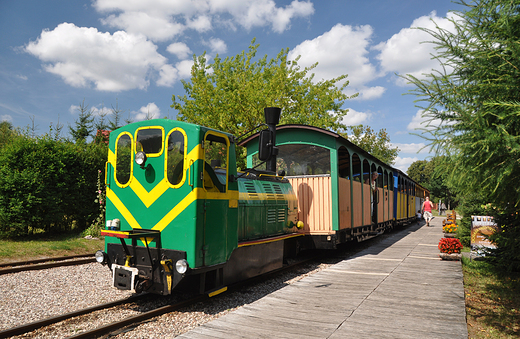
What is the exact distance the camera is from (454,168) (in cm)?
362

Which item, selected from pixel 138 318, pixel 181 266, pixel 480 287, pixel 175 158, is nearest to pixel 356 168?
pixel 480 287

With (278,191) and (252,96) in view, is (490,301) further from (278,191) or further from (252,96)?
(252,96)

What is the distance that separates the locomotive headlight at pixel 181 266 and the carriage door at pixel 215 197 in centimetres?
33

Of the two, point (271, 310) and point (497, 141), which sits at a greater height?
point (497, 141)

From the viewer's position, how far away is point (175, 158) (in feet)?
15.6

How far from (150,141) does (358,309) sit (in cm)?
384

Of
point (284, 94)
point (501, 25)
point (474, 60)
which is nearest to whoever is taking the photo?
point (501, 25)

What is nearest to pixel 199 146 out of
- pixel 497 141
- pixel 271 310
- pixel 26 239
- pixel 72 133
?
pixel 271 310

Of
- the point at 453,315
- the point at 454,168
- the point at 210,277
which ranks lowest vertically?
the point at 453,315

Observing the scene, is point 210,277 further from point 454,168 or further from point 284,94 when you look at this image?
point 284,94

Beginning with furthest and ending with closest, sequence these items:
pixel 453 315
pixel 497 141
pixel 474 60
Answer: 1. pixel 453 315
2. pixel 474 60
3. pixel 497 141

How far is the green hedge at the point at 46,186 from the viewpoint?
1086cm

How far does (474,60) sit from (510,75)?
509mm

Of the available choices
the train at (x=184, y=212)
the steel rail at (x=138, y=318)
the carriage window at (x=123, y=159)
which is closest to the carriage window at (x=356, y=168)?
the train at (x=184, y=212)
